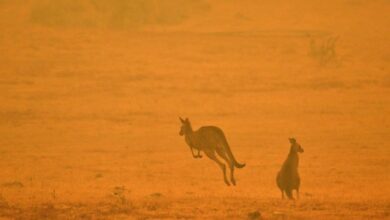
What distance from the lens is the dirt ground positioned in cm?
1106

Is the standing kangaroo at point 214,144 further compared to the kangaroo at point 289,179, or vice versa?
the standing kangaroo at point 214,144

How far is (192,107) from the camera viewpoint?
68.9 feet

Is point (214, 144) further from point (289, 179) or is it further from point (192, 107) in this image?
point (192, 107)

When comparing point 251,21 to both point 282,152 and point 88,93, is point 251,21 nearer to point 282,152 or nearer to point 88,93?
point 88,93

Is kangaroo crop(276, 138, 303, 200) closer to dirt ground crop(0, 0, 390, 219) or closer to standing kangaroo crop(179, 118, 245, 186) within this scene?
dirt ground crop(0, 0, 390, 219)

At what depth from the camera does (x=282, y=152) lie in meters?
16.5

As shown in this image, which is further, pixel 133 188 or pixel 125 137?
pixel 125 137

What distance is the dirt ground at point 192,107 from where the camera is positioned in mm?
11062

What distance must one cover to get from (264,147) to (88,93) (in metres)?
6.69

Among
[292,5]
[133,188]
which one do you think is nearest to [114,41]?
[292,5]

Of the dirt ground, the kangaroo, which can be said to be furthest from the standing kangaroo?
the kangaroo

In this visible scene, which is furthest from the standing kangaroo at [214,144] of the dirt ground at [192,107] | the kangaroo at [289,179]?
the kangaroo at [289,179]

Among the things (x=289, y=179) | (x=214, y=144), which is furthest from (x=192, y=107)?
(x=289, y=179)

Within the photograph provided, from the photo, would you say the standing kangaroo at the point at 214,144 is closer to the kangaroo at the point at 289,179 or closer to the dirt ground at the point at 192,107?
the dirt ground at the point at 192,107
